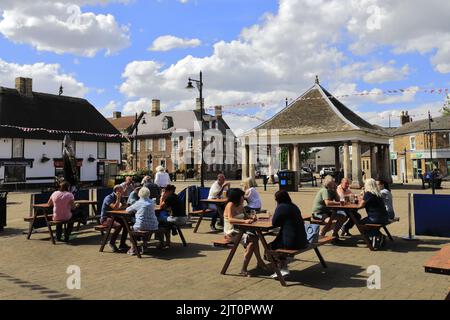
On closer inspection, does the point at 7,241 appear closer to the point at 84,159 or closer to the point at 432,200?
the point at 432,200

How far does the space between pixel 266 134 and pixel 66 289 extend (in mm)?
28990

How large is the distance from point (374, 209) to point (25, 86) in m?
41.4

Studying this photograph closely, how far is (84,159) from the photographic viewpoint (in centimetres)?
4281

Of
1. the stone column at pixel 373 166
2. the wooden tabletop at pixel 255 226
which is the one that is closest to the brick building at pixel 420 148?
the stone column at pixel 373 166

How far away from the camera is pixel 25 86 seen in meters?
41.8

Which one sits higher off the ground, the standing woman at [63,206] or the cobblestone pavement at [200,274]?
the standing woman at [63,206]

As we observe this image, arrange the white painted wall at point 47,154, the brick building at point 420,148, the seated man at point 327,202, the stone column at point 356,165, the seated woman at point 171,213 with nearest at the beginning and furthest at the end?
1. the seated woman at point 171,213
2. the seated man at point 327,202
3. the stone column at point 356,165
4. the white painted wall at point 47,154
5. the brick building at point 420,148

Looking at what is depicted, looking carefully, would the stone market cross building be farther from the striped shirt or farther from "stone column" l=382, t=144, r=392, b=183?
the striped shirt

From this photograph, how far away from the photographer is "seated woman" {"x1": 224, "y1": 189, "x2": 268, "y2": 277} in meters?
6.96

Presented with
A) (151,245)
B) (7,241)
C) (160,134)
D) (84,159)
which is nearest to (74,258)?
(151,245)

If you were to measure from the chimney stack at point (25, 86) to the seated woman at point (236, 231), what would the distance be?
132 ft

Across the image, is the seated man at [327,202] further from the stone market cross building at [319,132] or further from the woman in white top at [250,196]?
the stone market cross building at [319,132]

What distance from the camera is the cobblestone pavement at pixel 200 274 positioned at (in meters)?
5.80
